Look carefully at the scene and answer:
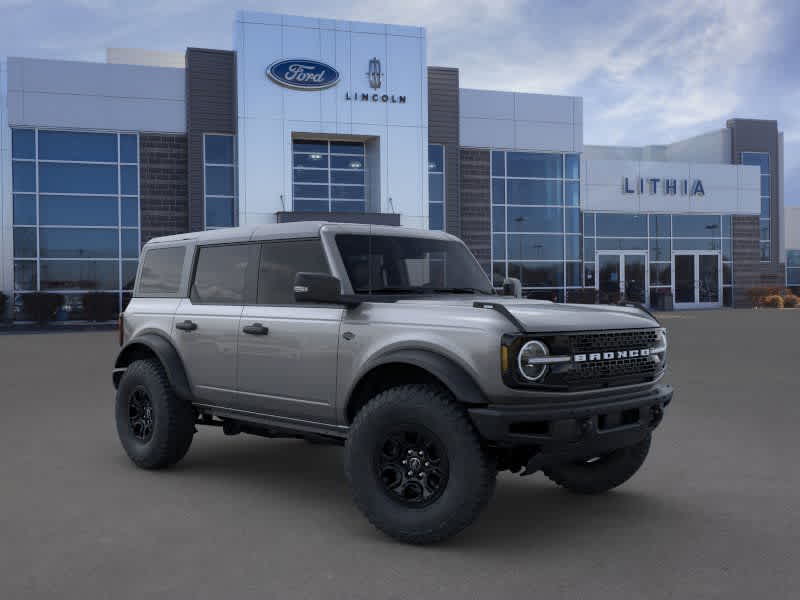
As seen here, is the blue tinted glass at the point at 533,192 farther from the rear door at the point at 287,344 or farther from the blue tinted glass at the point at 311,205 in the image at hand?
the rear door at the point at 287,344

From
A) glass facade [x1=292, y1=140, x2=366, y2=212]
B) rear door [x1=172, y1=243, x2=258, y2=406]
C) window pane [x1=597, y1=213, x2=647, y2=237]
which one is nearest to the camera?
rear door [x1=172, y1=243, x2=258, y2=406]

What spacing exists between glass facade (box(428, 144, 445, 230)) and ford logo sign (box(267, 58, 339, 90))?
570 cm

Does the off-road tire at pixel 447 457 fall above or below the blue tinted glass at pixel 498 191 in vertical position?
below

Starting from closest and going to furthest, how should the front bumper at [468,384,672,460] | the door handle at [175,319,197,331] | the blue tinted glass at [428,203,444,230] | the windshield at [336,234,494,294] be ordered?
the front bumper at [468,384,672,460]
the windshield at [336,234,494,294]
the door handle at [175,319,197,331]
the blue tinted glass at [428,203,444,230]

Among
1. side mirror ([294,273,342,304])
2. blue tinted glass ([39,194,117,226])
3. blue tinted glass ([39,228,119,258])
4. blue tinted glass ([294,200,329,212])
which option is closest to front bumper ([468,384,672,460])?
side mirror ([294,273,342,304])

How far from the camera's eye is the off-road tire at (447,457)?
178 inches

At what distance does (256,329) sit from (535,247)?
30257 millimetres

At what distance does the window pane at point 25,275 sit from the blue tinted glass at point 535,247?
18747mm

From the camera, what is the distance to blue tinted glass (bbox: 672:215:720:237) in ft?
135

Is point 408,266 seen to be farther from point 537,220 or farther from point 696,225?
point 696,225

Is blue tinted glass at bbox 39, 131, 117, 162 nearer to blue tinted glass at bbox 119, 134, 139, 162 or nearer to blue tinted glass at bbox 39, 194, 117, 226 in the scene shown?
blue tinted glass at bbox 119, 134, 139, 162

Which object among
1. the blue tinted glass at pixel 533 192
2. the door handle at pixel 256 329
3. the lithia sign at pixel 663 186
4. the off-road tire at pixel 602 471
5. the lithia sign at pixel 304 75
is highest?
the lithia sign at pixel 304 75

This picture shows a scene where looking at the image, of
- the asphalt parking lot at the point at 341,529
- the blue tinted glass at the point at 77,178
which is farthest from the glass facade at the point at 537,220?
the asphalt parking lot at the point at 341,529

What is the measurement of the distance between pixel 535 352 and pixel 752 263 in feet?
141
